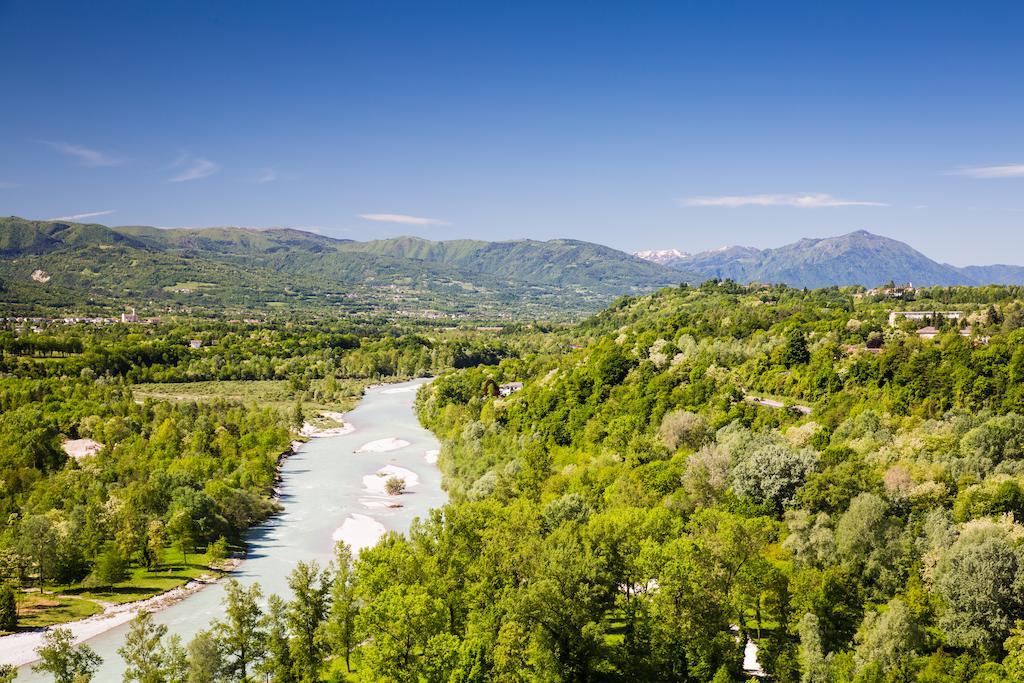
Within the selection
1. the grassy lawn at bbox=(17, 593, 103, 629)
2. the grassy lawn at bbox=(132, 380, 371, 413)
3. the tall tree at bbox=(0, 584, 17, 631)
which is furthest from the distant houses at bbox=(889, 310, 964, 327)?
the grassy lawn at bbox=(132, 380, 371, 413)

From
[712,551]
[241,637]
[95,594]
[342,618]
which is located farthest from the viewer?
[95,594]

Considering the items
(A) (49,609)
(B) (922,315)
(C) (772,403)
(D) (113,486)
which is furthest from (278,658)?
(B) (922,315)

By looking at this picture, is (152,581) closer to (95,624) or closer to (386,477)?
(95,624)

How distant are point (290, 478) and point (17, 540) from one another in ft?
138

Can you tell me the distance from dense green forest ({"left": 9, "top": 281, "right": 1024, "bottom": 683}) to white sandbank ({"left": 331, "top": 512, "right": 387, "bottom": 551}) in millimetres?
10286

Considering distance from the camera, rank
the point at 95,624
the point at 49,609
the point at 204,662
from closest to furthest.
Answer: the point at 204,662 < the point at 95,624 < the point at 49,609

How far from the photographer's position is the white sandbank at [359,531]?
238 feet

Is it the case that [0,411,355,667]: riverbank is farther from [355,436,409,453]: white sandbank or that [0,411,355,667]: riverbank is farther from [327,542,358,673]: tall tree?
[355,436,409,453]: white sandbank

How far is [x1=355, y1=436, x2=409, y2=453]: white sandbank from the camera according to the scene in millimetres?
116688

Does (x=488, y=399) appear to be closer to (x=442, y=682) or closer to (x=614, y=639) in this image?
(x=614, y=639)

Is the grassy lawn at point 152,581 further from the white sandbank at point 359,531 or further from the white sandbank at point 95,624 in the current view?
the white sandbank at point 359,531

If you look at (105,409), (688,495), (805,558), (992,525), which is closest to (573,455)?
(688,495)

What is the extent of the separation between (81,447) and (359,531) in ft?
149

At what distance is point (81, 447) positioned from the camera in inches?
3642
